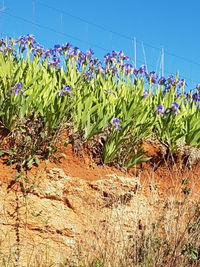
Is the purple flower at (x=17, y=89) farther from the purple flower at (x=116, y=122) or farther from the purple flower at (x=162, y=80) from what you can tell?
the purple flower at (x=162, y=80)

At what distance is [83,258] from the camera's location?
4.16m

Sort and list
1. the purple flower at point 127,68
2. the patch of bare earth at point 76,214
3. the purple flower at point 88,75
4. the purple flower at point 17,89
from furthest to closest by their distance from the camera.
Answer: the purple flower at point 127,68
the purple flower at point 88,75
the purple flower at point 17,89
the patch of bare earth at point 76,214

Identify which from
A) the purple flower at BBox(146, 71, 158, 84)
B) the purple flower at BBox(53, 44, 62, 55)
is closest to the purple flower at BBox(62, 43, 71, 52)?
the purple flower at BBox(53, 44, 62, 55)

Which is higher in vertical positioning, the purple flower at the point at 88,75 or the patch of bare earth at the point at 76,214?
the purple flower at the point at 88,75

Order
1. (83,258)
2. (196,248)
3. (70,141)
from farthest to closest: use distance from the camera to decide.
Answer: (70,141) < (196,248) < (83,258)

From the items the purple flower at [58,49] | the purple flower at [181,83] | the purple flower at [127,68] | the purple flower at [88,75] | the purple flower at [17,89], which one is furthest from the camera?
the purple flower at [181,83]

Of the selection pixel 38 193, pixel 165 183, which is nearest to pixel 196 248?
pixel 165 183

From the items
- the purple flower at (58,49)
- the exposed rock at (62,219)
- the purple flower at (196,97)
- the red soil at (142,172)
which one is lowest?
the exposed rock at (62,219)

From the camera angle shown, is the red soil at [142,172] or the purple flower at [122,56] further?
the purple flower at [122,56]

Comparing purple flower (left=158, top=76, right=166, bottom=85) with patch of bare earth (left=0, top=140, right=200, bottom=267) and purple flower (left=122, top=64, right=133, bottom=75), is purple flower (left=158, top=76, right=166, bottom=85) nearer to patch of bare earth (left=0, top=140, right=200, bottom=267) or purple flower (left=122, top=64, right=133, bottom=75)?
purple flower (left=122, top=64, right=133, bottom=75)

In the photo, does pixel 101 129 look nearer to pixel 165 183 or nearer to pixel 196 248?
pixel 165 183

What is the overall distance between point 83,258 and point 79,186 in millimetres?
684

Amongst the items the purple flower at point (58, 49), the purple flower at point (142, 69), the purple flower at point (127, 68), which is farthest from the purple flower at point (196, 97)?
the purple flower at point (58, 49)

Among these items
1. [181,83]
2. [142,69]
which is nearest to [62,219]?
[142,69]
